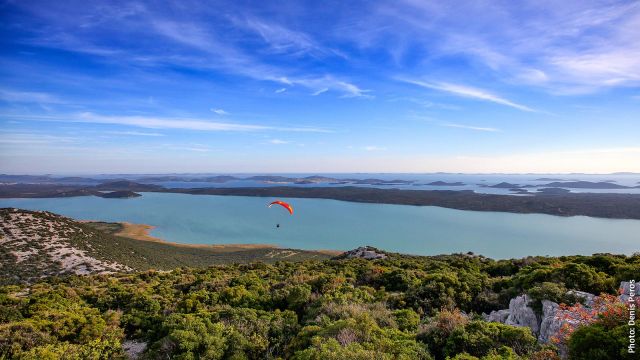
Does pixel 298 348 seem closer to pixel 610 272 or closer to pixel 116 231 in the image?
pixel 610 272

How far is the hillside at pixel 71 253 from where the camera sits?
2878 cm

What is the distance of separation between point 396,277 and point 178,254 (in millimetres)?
38788

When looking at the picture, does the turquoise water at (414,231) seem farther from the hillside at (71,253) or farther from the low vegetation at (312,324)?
the low vegetation at (312,324)

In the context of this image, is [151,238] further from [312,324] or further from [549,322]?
[549,322]

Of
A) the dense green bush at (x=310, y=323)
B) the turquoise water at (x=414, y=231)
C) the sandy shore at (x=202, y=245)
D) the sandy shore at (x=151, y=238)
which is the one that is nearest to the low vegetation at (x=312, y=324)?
the dense green bush at (x=310, y=323)

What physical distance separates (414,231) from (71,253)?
59.6 meters

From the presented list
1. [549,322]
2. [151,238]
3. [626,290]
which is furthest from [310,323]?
[151,238]

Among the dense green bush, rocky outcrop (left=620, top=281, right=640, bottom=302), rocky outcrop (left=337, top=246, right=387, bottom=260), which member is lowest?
rocky outcrop (left=337, top=246, right=387, bottom=260)

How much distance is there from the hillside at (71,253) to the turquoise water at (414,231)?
12209 millimetres

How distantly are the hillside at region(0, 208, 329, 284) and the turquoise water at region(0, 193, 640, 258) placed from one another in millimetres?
12209

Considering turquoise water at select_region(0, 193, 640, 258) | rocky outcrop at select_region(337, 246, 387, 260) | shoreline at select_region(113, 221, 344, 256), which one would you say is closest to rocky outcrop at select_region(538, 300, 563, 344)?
rocky outcrop at select_region(337, 246, 387, 260)

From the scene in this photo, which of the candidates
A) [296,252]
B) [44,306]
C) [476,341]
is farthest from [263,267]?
[296,252]

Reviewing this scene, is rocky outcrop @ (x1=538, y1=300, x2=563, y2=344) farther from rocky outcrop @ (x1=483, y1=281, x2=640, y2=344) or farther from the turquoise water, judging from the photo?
the turquoise water

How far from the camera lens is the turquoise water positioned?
2131 inches
